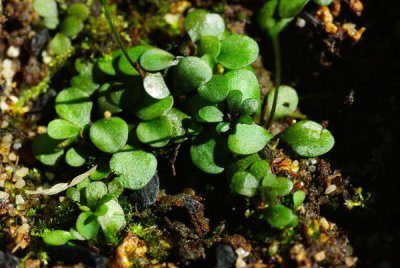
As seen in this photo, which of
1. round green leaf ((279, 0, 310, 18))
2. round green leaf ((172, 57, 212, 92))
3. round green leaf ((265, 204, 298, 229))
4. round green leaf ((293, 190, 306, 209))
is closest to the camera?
round green leaf ((265, 204, 298, 229))

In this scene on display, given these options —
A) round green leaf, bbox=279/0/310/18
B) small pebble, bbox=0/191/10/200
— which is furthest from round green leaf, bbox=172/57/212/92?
small pebble, bbox=0/191/10/200

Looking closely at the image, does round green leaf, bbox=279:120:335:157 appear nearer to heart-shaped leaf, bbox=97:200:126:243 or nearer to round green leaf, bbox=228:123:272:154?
round green leaf, bbox=228:123:272:154

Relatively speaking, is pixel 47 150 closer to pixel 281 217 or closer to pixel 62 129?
pixel 62 129

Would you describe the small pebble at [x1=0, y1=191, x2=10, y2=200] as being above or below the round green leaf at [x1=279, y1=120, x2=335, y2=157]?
below

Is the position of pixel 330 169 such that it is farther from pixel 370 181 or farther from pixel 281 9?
pixel 281 9

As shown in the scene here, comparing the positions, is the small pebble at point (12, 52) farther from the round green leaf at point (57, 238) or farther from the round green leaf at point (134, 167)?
the round green leaf at point (57, 238)

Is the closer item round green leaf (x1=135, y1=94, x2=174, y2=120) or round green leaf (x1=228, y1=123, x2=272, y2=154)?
round green leaf (x1=228, y1=123, x2=272, y2=154)

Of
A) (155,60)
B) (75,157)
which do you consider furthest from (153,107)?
(75,157)

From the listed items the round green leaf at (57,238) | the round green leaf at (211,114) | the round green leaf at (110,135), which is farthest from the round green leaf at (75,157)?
the round green leaf at (211,114)
